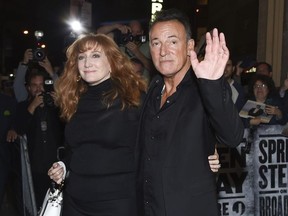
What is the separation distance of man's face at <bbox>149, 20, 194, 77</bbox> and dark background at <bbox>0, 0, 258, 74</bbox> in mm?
4582

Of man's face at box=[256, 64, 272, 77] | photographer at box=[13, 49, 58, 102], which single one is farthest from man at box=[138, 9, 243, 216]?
man's face at box=[256, 64, 272, 77]

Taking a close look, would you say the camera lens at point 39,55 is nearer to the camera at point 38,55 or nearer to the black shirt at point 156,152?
the camera at point 38,55

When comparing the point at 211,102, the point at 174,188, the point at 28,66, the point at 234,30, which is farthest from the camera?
the point at 234,30

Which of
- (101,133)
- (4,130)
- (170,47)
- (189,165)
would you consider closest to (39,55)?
(4,130)

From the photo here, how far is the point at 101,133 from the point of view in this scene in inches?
129

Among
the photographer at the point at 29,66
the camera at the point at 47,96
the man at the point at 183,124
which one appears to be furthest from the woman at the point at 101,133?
the photographer at the point at 29,66

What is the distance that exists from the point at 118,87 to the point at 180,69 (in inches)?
29.2

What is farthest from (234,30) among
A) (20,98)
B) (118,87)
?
(118,87)

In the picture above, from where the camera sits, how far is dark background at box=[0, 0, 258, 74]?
49.8 feet

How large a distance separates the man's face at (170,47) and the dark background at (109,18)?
4.58m

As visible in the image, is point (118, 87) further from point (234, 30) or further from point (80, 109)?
point (234, 30)

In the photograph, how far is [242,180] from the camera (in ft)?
18.5

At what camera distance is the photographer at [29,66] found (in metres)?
6.11

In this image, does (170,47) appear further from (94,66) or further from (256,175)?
(256,175)
